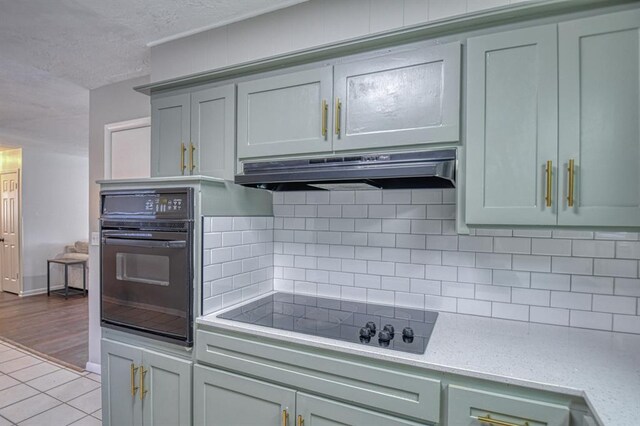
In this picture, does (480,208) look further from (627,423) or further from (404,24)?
(404,24)

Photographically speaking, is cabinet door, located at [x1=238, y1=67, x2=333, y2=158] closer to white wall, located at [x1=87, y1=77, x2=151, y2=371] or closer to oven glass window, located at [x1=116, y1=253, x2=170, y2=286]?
oven glass window, located at [x1=116, y1=253, x2=170, y2=286]

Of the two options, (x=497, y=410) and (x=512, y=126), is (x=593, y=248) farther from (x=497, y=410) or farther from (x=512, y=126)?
(x=497, y=410)

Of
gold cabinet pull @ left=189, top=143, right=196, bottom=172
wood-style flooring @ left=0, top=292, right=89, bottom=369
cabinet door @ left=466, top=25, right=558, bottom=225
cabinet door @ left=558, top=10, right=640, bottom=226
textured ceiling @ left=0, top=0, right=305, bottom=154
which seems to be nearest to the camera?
cabinet door @ left=558, top=10, right=640, bottom=226

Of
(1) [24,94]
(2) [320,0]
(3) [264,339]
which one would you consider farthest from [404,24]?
(1) [24,94]

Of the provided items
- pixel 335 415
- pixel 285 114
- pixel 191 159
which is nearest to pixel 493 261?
pixel 335 415

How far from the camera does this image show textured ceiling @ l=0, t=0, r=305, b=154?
1.95 metres

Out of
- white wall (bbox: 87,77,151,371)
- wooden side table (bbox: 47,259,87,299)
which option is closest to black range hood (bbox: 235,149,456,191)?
white wall (bbox: 87,77,151,371)

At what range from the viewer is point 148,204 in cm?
191

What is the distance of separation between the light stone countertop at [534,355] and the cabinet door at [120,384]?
0.56m

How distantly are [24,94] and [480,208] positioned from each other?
390cm

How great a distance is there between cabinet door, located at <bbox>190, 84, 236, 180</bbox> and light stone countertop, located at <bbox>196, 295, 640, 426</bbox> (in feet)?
2.74

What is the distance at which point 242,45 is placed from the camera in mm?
2186

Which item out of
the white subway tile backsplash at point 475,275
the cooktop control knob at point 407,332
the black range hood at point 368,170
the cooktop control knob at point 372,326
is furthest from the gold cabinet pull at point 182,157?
the white subway tile backsplash at point 475,275

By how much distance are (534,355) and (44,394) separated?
332cm
